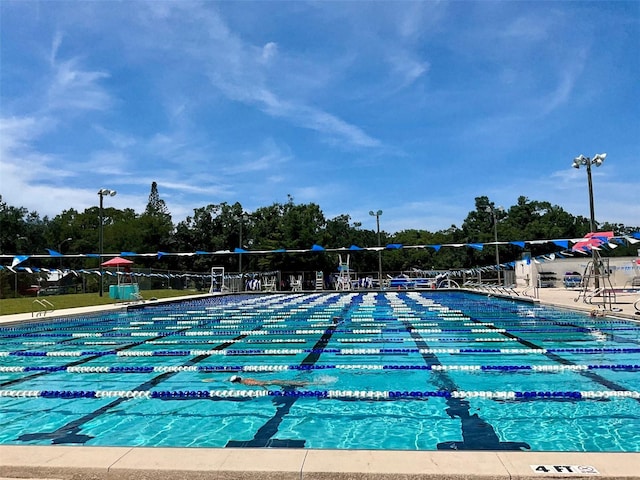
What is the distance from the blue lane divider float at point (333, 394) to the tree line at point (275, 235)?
32.7 meters

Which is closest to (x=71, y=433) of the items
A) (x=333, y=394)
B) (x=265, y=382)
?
(x=265, y=382)

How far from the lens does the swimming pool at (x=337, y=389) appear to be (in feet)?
13.8

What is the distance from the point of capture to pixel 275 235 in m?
40.8

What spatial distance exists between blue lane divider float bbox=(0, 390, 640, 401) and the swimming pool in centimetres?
2

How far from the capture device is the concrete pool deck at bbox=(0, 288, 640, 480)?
2600mm

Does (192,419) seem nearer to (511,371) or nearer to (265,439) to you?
(265,439)

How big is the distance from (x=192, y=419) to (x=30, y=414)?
5.58ft

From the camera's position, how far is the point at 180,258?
47.0 metres

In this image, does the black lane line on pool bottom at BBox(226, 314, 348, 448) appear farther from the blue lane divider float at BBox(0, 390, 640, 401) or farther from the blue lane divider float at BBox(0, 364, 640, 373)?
the blue lane divider float at BBox(0, 364, 640, 373)

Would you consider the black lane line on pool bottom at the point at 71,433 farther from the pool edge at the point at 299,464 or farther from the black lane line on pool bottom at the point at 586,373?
the black lane line on pool bottom at the point at 586,373

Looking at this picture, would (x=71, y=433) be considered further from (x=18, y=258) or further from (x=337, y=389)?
(x=18, y=258)

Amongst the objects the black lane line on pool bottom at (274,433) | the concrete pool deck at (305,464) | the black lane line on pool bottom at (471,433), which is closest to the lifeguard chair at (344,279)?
the black lane line on pool bottom at (471,433)

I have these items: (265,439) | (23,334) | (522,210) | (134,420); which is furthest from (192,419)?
(522,210)

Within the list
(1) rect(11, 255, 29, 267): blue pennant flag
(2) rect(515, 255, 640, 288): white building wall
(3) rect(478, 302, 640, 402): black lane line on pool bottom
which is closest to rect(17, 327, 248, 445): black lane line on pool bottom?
(3) rect(478, 302, 640, 402): black lane line on pool bottom
